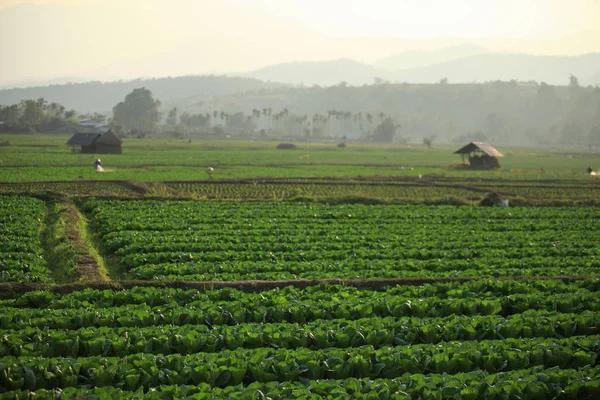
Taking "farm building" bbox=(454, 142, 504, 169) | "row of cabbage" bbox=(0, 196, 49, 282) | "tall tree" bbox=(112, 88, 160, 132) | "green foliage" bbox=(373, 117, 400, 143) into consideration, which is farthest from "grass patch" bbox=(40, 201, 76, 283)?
"tall tree" bbox=(112, 88, 160, 132)

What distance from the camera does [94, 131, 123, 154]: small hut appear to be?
69.6 m

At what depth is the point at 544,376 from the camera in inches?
414

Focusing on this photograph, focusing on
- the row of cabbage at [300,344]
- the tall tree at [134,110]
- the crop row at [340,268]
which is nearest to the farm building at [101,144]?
the crop row at [340,268]

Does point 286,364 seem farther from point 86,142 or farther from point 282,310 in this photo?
point 86,142

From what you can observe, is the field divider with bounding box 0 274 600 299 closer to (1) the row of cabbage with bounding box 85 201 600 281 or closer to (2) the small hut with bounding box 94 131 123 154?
(1) the row of cabbage with bounding box 85 201 600 281

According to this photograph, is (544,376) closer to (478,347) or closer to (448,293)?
(478,347)

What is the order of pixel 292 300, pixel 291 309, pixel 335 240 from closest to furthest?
pixel 291 309
pixel 292 300
pixel 335 240

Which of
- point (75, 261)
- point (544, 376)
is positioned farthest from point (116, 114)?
point (544, 376)

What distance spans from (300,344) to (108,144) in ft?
206

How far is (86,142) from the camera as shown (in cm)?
7106

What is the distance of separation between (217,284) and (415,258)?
7.34m

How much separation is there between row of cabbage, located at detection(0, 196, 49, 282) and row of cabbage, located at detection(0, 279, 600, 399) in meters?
2.72

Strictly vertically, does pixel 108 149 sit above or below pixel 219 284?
above

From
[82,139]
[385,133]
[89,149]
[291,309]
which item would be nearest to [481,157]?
[89,149]
